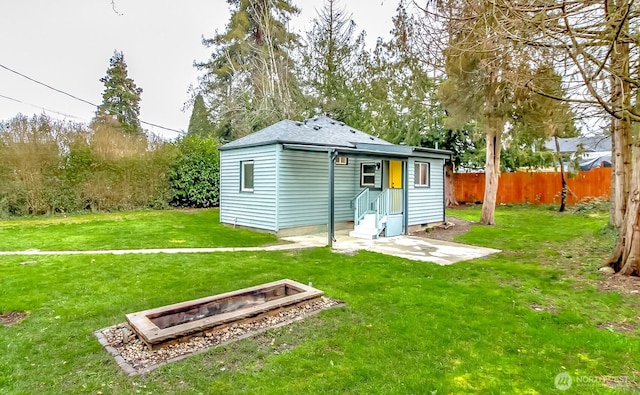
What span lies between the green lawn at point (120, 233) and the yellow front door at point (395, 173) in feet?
13.2

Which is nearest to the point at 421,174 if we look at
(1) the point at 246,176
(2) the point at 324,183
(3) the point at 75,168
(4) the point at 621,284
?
(2) the point at 324,183

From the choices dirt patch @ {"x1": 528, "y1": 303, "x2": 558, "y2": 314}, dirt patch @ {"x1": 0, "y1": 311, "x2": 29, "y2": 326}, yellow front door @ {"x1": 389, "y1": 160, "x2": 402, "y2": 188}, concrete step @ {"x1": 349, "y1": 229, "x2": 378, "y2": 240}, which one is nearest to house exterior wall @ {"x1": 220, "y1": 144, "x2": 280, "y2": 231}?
concrete step @ {"x1": 349, "y1": 229, "x2": 378, "y2": 240}

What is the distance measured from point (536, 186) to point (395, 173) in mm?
11167

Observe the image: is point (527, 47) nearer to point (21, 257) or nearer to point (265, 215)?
point (265, 215)

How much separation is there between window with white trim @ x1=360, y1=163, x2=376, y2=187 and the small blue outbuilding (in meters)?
0.03

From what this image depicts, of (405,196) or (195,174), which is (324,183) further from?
(195,174)

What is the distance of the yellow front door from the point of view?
10.9 metres

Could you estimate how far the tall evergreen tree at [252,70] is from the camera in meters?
19.7

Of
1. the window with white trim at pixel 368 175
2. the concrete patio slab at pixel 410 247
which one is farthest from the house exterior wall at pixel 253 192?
the window with white trim at pixel 368 175

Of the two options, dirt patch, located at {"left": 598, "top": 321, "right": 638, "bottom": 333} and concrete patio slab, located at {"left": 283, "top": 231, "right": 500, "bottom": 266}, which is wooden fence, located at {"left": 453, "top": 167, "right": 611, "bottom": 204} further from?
dirt patch, located at {"left": 598, "top": 321, "right": 638, "bottom": 333}

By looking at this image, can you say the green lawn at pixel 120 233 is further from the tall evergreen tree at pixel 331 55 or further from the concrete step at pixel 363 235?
the tall evergreen tree at pixel 331 55

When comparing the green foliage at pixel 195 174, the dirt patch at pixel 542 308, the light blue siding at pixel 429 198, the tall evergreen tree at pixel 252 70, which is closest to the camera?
the dirt patch at pixel 542 308

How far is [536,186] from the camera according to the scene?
18.1 metres

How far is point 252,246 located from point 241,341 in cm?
508
